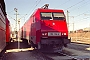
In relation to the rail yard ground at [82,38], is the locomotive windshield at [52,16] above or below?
above

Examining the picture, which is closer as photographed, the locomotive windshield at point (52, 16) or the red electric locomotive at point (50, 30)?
the red electric locomotive at point (50, 30)

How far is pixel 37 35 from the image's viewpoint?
15094 millimetres

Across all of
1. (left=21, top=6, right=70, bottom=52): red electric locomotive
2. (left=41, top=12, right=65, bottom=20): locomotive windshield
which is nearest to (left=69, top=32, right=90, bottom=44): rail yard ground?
(left=41, top=12, right=65, bottom=20): locomotive windshield

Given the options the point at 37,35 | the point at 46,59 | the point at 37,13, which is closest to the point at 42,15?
the point at 37,13

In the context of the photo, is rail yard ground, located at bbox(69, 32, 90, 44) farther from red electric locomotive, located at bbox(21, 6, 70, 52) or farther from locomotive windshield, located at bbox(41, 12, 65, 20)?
red electric locomotive, located at bbox(21, 6, 70, 52)

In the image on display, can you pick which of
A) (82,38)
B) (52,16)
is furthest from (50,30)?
(82,38)

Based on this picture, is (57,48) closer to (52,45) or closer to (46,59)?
(52,45)

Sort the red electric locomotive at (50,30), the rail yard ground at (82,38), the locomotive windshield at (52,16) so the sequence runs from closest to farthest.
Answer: the red electric locomotive at (50,30) → the locomotive windshield at (52,16) → the rail yard ground at (82,38)

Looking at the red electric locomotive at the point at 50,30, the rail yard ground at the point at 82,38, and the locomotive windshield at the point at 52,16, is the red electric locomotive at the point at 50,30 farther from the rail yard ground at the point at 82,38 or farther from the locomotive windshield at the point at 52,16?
the rail yard ground at the point at 82,38

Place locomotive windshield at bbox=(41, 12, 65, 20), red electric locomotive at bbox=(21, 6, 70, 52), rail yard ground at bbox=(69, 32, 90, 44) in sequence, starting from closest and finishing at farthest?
red electric locomotive at bbox=(21, 6, 70, 52), locomotive windshield at bbox=(41, 12, 65, 20), rail yard ground at bbox=(69, 32, 90, 44)

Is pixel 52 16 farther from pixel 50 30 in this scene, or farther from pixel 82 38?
pixel 82 38

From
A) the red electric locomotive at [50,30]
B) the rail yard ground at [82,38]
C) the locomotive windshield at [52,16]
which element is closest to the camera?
the red electric locomotive at [50,30]

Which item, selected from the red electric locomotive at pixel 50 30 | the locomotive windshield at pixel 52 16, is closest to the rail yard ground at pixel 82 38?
the locomotive windshield at pixel 52 16

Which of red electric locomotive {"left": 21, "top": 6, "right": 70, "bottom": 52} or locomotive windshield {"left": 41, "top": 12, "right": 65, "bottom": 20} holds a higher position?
locomotive windshield {"left": 41, "top": 12, "right": 65, "bottom": 20}
